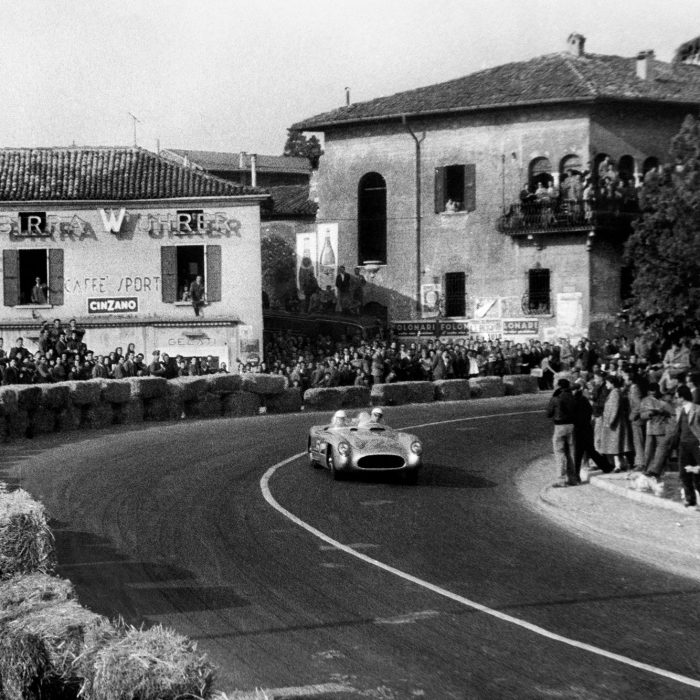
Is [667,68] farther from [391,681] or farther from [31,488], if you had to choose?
[391,681]

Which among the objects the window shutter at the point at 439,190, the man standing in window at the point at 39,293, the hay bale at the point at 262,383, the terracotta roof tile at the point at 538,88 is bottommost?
the hay bale at the point at 262,383

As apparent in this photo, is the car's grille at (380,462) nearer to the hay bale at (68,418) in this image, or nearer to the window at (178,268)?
the hay bale at (68,418)

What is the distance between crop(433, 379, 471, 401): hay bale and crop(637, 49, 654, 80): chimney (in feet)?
67.8

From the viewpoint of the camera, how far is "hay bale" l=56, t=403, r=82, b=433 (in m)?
27.9

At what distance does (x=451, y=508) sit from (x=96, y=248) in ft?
91.9

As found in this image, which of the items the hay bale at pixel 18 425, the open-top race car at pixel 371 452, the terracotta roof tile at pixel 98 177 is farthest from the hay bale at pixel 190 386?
the terracotta roof tile at pixel 98 177

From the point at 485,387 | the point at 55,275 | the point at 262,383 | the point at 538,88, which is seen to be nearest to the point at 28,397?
the point at 262,383

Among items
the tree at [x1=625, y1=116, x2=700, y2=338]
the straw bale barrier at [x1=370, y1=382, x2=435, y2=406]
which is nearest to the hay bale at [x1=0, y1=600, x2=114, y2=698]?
the tree at [x1=625, y1=116, x2=700, y2=338]

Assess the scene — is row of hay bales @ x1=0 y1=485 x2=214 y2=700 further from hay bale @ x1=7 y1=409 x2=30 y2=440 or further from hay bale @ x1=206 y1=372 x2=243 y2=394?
hay bale @ x1=206 y1=372 x2=243 y2=394

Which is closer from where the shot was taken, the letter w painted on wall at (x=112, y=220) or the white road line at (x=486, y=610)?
the white road line at (x=486, y=610)

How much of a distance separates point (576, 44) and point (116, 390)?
33272 mm

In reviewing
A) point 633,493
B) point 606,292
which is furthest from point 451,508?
point 606,292

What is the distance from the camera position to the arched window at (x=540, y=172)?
164 ft

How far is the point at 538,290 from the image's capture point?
1950 inches
